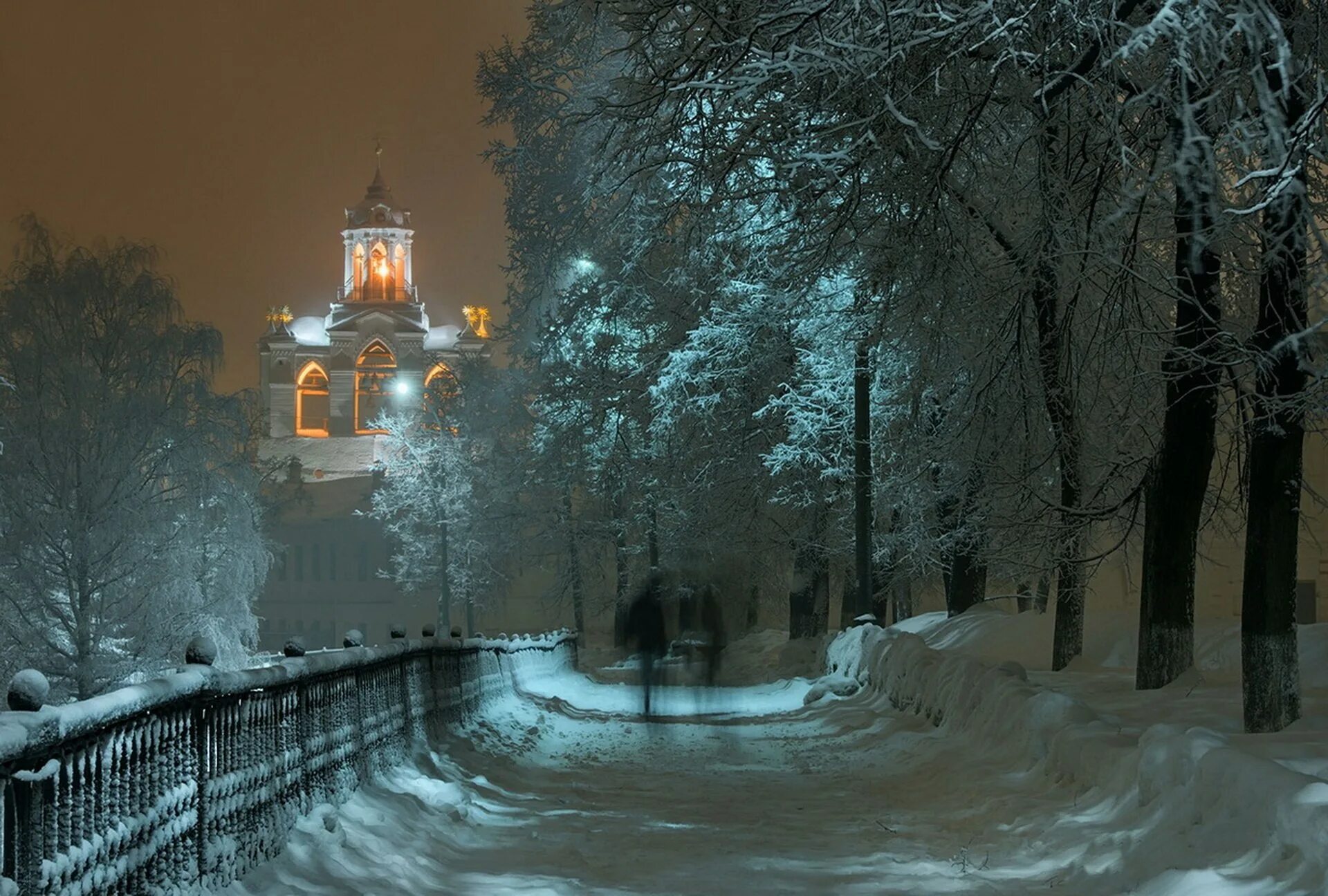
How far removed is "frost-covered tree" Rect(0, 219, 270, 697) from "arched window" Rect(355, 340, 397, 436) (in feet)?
→ 286

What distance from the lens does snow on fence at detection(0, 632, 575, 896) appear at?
4.98 meters

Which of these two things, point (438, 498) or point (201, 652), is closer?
point (201, 652)

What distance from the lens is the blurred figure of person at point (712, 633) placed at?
1970cm

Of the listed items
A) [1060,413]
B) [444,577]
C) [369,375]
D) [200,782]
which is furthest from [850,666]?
[369,375]

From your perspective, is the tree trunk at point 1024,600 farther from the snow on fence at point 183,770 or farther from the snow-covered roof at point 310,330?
the snow-covered roof at point 310,330

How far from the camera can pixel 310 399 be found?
437 ft

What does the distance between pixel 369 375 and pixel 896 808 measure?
378 feet

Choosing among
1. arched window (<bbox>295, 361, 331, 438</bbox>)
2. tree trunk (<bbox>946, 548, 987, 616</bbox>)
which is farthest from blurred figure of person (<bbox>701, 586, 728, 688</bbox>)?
arched window (<bbox>295, 361, 331, 438</bbox>)

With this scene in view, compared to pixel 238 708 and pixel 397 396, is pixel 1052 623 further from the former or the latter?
pixel 397 396

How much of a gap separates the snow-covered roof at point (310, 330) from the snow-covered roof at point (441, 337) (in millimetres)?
8105

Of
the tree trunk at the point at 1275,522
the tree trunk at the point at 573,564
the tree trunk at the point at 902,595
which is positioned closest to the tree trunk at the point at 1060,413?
the tree trunk at the point at 1275,522

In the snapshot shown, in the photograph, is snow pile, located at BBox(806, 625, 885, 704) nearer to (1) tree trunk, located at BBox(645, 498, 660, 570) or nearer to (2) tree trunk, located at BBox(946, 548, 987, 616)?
(2) tree trunk, located at BBox(946, 548, 987, 616)

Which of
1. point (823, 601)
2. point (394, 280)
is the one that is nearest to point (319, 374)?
point (394, 280)

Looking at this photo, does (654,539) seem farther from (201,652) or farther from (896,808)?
(201,652)
